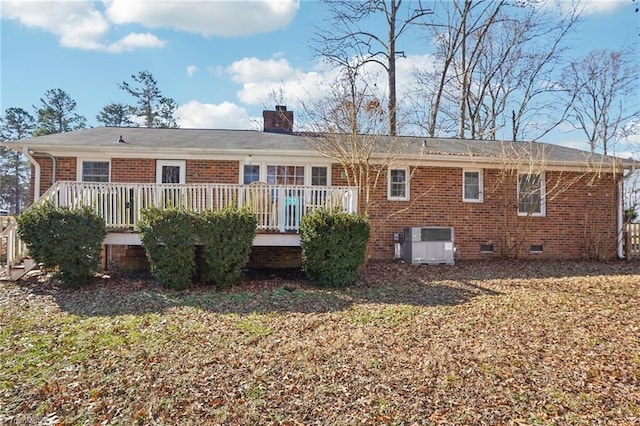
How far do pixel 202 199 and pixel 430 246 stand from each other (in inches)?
221

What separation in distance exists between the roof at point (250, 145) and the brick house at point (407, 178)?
3 cm

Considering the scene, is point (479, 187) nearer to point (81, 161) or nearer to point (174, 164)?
point (174, 164)

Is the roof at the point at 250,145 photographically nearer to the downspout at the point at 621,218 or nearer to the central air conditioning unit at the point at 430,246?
the downspout at the point at 621,218

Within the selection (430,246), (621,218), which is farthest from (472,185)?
(621,218)

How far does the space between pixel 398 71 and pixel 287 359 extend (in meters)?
18.3

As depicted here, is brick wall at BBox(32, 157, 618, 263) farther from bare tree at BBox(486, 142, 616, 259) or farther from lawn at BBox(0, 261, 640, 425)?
lawn at BBox(0, 261, 640, 425)

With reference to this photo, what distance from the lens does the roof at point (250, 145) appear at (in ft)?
30.8

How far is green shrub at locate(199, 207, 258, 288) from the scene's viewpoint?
676cm

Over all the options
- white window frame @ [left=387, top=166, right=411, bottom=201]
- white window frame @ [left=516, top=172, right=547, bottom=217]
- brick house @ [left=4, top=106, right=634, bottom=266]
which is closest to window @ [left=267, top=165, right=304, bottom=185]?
brick house @ [left=4, top=106, right=634, bottom=266]

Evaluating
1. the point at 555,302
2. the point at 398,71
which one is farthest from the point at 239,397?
the point at 398,71

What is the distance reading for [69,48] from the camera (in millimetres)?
12172

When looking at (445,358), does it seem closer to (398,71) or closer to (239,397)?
(239,397)

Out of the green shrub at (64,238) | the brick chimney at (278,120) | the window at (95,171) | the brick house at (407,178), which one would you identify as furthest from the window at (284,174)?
the green shrub at (64,238)

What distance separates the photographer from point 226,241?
22.3 feet
